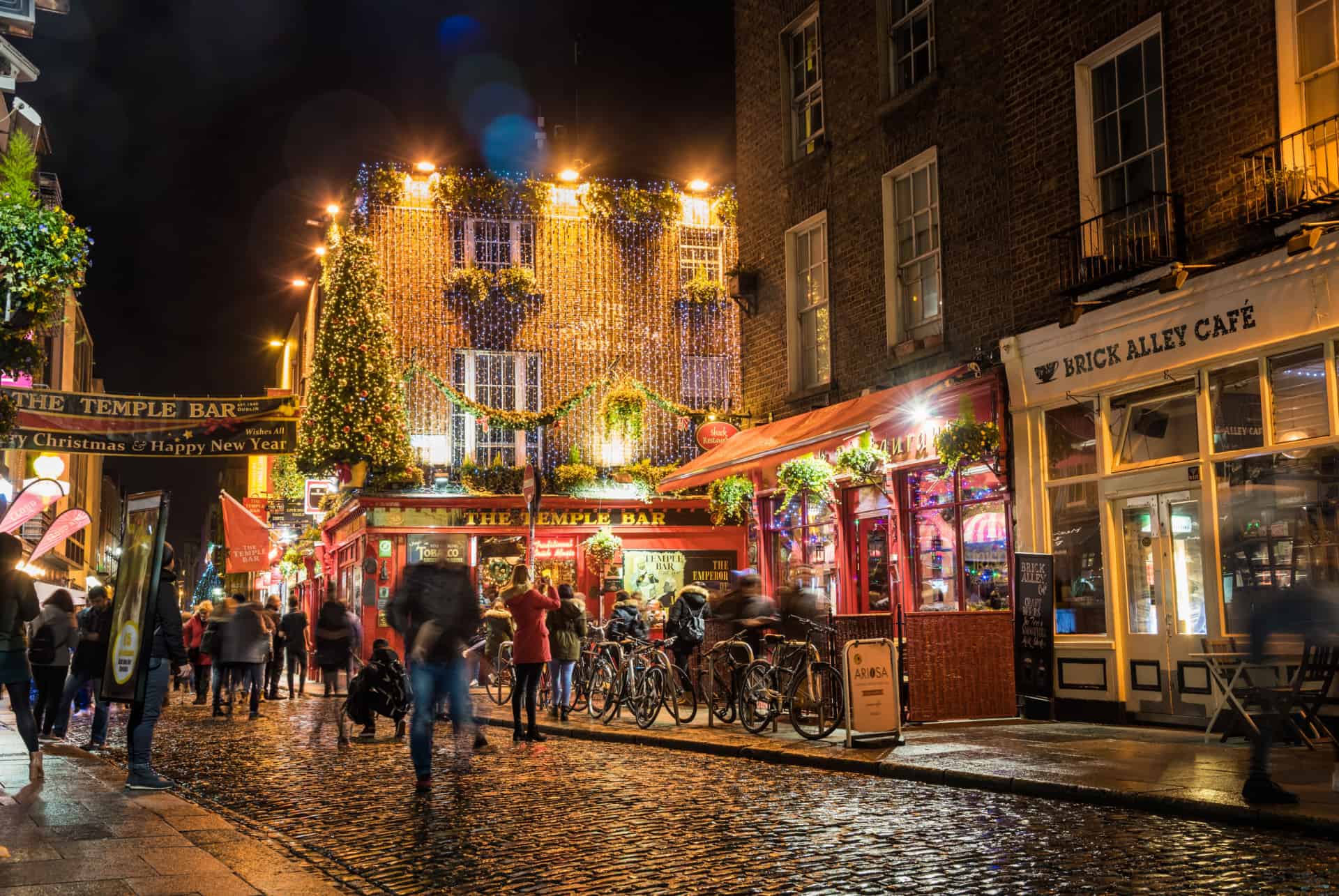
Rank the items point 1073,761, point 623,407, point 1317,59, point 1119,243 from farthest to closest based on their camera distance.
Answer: point 623,407 < point 1119,243 < point 1317,59 < point 1073,761

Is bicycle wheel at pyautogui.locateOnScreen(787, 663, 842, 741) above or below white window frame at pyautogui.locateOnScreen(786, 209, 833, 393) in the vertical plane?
below

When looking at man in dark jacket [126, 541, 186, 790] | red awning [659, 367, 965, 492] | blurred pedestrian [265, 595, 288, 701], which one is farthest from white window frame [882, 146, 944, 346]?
blurred pedestrian [265, 595, 288, 701]

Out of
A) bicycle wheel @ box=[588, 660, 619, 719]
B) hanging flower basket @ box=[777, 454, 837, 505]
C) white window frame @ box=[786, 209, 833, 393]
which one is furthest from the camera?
white window frame @ box=[786, 209, 833, 393]

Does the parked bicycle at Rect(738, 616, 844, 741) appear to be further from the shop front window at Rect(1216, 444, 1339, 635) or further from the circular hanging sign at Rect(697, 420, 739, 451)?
the circular hanging sign at Rect(697, 420, 739, 451)

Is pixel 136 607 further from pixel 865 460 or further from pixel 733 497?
pixel 733 497

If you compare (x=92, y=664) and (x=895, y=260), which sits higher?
(x=895, y=260)

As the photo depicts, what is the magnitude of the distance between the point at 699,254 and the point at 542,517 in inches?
287

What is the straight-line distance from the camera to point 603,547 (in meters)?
28.6

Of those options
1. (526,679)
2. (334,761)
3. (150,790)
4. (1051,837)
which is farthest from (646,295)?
(1051,837)

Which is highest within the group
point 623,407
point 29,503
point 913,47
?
point 913,47

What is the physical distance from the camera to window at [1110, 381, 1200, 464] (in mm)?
13070

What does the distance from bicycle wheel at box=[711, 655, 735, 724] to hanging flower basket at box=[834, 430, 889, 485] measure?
3753 mm

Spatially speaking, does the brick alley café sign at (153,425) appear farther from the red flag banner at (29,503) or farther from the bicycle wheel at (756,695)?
the bicycle wheel at (756,695)

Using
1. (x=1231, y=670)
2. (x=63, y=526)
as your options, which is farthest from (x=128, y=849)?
(x=63, y=526)
